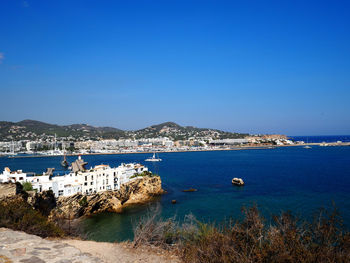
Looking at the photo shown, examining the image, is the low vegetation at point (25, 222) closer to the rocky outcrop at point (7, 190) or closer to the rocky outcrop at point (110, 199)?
the rocky outcrop at point (7, 190)

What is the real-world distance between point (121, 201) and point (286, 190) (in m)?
14.4

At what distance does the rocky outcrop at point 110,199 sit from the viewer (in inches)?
631

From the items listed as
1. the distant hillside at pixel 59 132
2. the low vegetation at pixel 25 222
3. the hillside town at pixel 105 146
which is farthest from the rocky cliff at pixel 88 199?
the distant hillside at pixel 59 132

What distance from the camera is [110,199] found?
1886cm

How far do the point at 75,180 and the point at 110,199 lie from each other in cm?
274

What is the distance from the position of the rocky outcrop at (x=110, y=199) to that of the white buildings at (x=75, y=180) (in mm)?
620

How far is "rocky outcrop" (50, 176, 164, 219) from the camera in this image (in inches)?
631

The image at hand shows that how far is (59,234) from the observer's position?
639cm

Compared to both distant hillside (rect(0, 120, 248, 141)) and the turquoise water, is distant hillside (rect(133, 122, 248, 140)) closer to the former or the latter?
distant hillside (rect(0, 120, 248, 141))

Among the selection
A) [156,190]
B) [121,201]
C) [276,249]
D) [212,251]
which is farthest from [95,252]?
[156,190]

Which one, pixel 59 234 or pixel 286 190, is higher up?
pixel 59 234

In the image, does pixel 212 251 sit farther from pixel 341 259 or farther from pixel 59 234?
pixel 59 234

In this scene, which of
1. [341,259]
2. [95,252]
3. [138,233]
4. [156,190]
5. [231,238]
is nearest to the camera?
[341,259]

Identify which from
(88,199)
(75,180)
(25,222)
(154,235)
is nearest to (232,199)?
(88,199)
